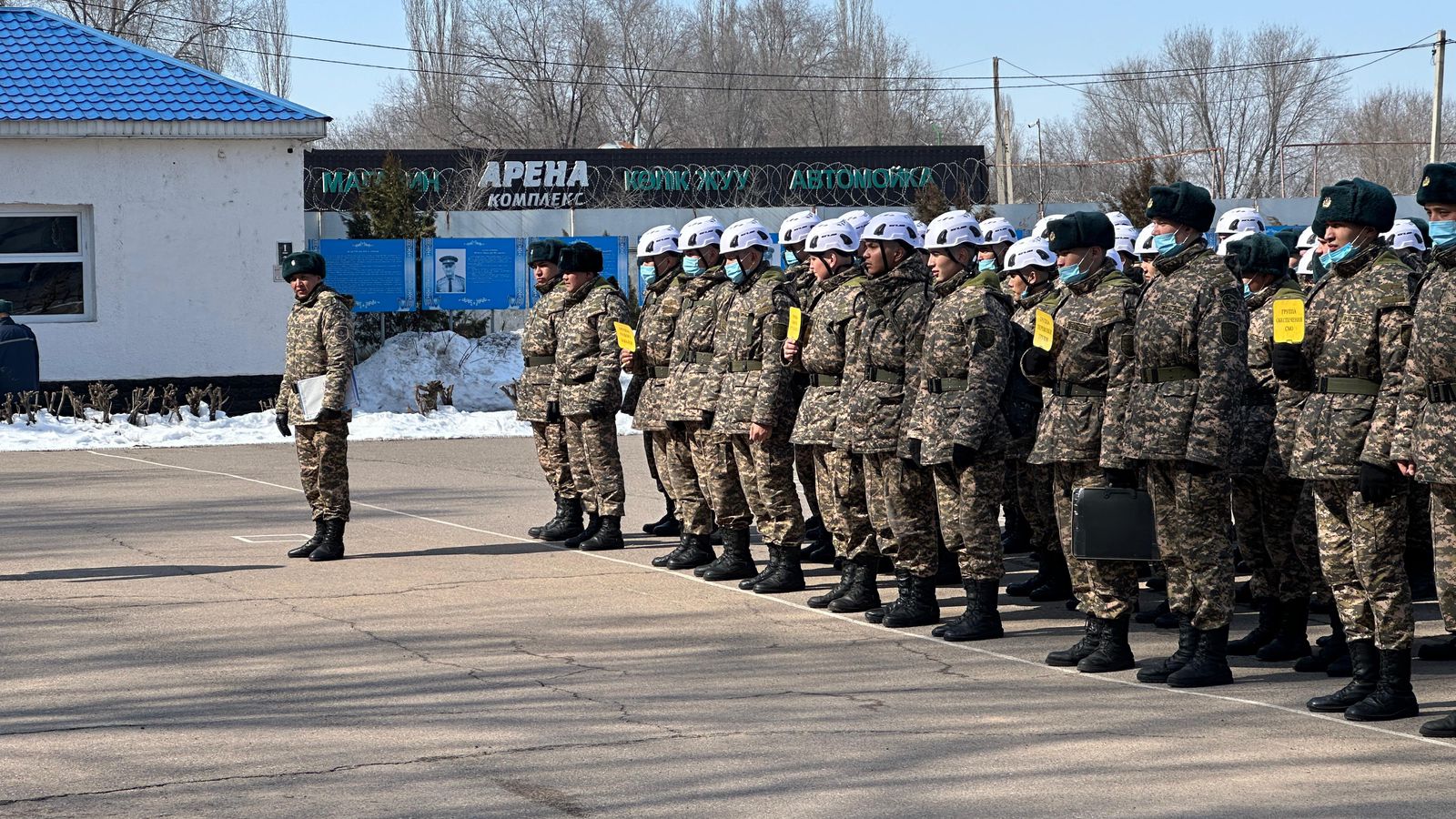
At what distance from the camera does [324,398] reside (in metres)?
12.1

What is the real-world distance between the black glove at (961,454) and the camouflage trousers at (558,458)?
16.1 ft

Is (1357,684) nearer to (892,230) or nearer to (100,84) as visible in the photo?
(892,230)

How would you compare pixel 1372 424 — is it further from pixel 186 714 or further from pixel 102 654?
pixel 102 654

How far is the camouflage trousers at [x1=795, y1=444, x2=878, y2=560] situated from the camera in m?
9.91

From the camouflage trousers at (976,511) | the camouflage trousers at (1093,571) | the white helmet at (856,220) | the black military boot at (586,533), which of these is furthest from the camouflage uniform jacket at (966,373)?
the black military boot at (586,533)

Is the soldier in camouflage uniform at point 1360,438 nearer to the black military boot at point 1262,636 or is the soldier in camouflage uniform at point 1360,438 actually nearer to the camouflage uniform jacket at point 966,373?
the black military boot at point 1262,636

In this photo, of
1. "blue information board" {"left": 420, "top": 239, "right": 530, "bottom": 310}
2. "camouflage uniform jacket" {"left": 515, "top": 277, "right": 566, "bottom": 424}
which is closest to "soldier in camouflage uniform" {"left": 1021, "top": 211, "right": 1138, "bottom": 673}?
"camouflage uniform jacket" {"left": 515, "top": 277, "right": 566, "bottom": 424}

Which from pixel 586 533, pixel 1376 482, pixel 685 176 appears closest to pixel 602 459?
pixel 586 533

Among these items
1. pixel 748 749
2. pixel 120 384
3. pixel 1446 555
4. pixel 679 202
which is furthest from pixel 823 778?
pixel 679 202

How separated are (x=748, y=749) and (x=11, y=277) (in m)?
19.8

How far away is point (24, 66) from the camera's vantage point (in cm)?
2448

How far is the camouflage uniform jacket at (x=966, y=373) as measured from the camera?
884 cm

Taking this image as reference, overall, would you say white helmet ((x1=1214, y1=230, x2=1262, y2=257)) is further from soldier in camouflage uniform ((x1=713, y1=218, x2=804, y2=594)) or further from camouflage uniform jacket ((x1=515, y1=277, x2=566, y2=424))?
camouflage uniform jacket ((x1=515, y1=277, x2=566, y2=424))

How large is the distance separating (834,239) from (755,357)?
1.00 metres
